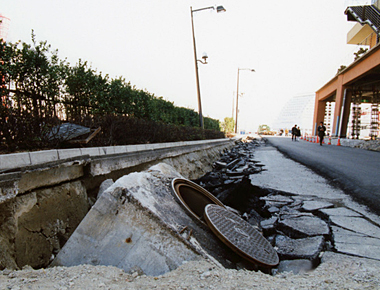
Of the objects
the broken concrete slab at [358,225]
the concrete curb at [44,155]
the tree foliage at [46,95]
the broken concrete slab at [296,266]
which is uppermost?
the tree foliage at [46,95]

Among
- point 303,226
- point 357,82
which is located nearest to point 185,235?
point 303,226

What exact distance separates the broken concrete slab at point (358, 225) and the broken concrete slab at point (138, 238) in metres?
1.59

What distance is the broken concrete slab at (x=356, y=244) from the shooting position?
7.75 ft

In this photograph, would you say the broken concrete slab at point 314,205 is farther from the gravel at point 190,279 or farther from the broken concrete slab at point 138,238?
the broken concrete slab at point 138,238

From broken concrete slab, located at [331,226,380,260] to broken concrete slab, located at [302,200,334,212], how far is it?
0.95m

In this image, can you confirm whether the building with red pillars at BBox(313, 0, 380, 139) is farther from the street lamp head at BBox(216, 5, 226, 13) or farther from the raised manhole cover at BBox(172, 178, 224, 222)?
the raised manhole cover at BBox(172, 178, 224, 222)

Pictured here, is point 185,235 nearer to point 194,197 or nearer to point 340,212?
point 194,197

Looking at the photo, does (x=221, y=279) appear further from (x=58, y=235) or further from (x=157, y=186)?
(x=58, y=235)

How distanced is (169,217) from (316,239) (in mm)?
1701

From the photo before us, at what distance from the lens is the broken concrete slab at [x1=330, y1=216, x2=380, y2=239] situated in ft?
9.36

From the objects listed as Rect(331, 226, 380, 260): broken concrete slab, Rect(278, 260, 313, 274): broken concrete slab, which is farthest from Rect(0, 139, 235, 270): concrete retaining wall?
Rect(331, 226, 380, 260): broken concrete slab

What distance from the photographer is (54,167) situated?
2.86 metres

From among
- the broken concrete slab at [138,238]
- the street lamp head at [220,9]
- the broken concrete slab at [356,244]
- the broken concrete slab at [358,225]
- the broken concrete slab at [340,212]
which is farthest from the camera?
the street lamp head at [220,9]

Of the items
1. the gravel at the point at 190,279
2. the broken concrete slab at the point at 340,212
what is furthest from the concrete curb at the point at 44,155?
the broken concrete slab at the point at 340,212
